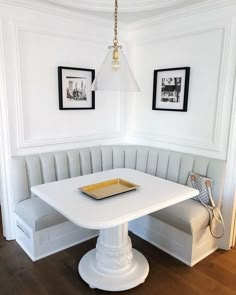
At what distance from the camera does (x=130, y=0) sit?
2.55 metres

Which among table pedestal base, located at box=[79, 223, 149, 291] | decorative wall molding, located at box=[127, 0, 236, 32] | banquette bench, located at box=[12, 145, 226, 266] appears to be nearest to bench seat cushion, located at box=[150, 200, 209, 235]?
banquette bench, located at box=[12, 145, 226, 266]

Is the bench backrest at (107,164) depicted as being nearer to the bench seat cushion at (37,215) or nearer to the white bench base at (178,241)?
the bench seat cushion at (37,215)

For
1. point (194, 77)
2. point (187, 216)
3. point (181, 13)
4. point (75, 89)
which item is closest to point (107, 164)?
point (75, 89)

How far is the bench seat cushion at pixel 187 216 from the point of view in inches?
87.9

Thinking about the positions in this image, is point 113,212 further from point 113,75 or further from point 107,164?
point 107,164

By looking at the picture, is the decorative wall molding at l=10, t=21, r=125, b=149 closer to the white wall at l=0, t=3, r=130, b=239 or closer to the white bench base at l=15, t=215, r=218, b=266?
the white wall at l=0, t=3, r=130, b=239

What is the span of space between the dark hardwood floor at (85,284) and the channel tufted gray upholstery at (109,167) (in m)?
0.36

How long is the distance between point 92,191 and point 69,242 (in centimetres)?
91

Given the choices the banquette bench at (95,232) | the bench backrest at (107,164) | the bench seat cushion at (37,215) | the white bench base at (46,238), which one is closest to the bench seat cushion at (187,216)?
the banquette bench at (95,232)

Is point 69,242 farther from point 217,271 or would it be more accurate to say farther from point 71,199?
point 217,271

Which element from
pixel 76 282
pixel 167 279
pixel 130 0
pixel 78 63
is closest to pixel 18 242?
pixel 76 282

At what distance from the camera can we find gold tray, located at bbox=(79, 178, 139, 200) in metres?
1.91

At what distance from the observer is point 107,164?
3127mm

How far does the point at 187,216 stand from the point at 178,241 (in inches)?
12.4
